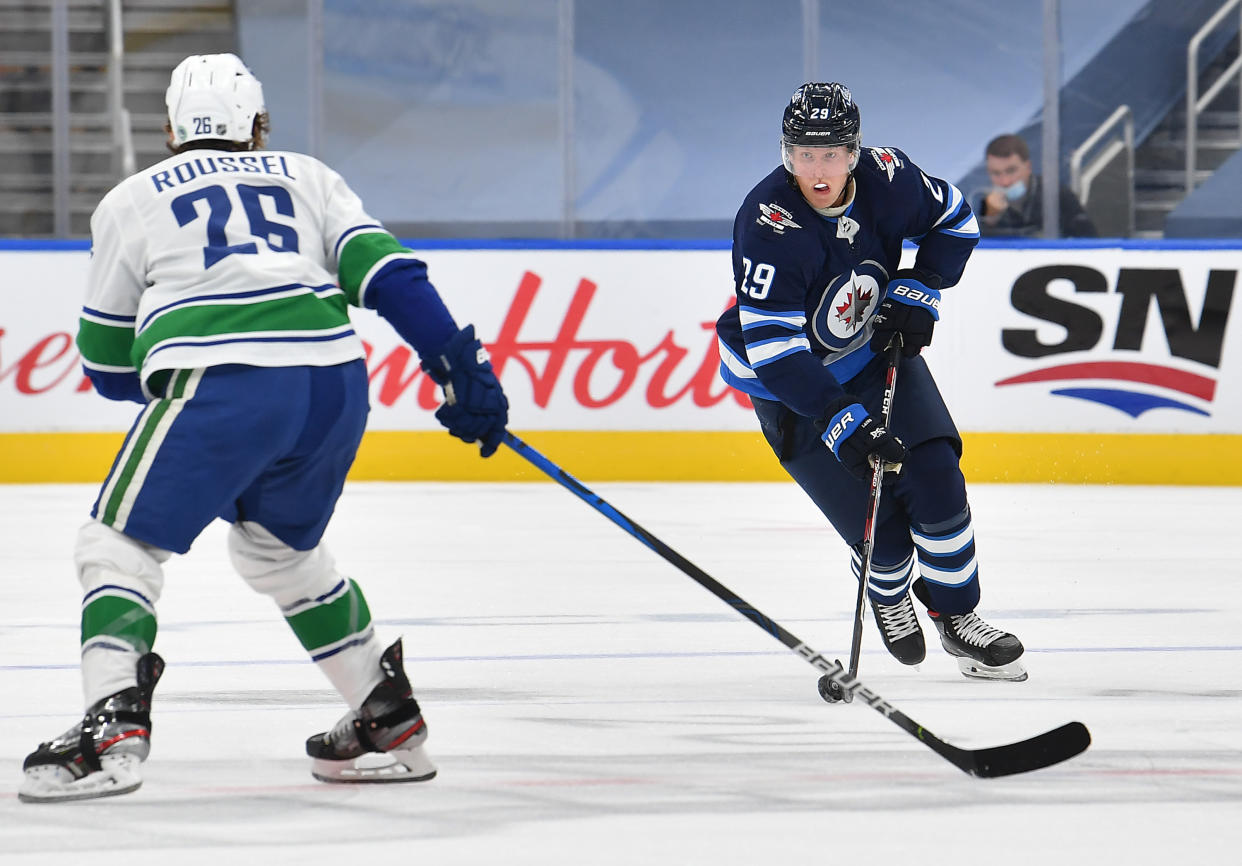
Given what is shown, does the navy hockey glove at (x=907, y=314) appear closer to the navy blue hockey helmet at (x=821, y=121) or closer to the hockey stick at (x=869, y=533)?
the hockey stick at (x=869, y=533)

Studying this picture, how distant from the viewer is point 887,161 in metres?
3.59

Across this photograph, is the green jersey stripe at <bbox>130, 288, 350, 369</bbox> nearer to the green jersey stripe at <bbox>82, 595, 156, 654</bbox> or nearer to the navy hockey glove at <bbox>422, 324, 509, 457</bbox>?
the navy hockey glove at <bbox>422, 324, 509, 457</bbox>

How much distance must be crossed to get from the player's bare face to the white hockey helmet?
110 cm

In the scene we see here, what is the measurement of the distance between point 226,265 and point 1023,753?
1341 millimetres

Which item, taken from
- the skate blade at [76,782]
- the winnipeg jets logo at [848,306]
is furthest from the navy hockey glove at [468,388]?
the winnipeg jets logo at [848,306]

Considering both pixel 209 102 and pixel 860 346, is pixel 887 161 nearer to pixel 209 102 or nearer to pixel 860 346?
pixel 860 346

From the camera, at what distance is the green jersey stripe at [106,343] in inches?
103

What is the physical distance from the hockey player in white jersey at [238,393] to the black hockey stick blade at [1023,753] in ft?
2.56

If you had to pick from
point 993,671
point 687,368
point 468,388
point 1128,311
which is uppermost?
point 468,388

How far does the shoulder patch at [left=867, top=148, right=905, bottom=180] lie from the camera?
11.7 ft

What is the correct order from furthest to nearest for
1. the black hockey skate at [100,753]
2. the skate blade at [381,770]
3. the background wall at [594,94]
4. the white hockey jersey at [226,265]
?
1. the background wall at [594,94]
2. the skate blade at [381,770]
3. the white hockey jersey at [226,265]
4. the black hockey skate at [100,753]

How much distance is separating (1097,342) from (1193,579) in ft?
9.22

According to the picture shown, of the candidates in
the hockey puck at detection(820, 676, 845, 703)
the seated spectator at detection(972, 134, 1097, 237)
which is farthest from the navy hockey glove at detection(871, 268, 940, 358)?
the seated spectator at detection(972, 134, 1097, 237)

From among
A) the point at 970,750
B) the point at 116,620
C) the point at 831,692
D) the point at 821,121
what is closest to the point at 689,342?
the point at 821,121
